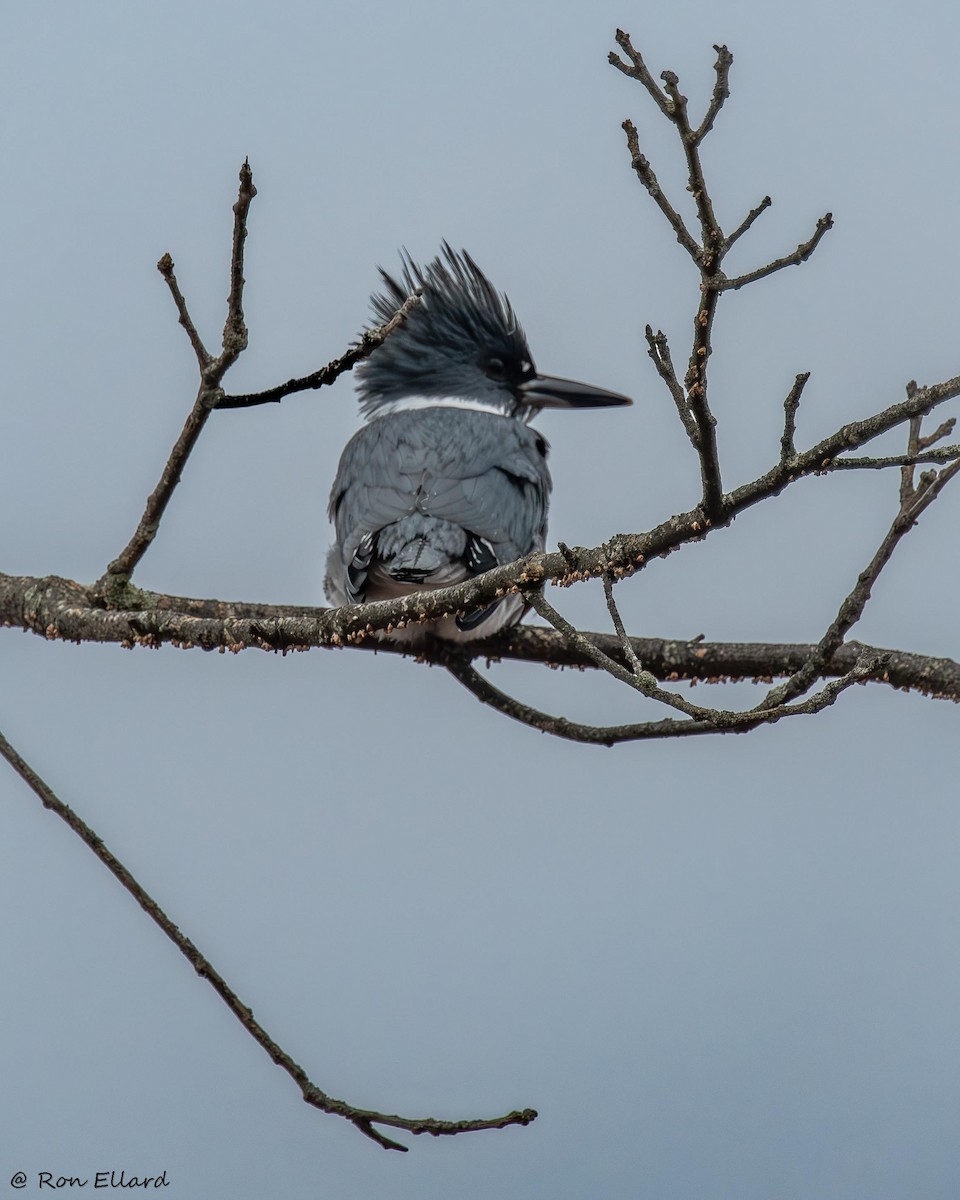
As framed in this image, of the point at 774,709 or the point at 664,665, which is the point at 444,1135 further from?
the point at 664,665

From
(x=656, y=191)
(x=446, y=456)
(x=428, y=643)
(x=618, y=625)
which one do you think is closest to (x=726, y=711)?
(x=618, y=625)

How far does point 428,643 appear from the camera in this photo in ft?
10.8

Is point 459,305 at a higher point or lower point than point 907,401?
higher

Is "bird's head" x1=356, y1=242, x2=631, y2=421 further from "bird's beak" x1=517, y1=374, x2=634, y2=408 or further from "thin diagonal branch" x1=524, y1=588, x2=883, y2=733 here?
"thin diagonal branch" x1=524, y1=588, x2=883, y2=733

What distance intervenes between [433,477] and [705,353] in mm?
1883

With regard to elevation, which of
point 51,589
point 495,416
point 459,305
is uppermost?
point 459,305

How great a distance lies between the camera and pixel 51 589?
2775 millimetres

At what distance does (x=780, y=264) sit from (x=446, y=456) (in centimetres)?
200

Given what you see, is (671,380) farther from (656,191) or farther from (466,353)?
(466,353)

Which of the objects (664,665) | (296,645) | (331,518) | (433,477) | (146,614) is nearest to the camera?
(296,645)

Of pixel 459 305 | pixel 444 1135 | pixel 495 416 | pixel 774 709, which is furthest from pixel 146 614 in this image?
pixel 459 305

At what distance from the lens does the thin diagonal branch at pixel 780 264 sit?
1504mm

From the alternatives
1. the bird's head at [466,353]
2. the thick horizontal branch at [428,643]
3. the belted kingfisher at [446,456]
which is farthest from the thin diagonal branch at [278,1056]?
the bird's head at [466,353]

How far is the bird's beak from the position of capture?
4.30 meters
